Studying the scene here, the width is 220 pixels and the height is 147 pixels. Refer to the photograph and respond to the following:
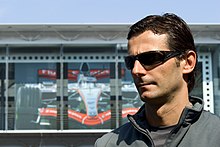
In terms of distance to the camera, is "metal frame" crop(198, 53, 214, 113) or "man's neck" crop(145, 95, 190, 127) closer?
"man's neck" crop(145, 95, 190, 127)

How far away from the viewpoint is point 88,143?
47.2ft

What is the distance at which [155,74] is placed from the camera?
1.78 m

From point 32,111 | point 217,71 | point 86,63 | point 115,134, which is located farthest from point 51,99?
point 115,134

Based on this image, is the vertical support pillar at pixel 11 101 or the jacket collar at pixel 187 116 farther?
the vertical support pillar at pixel 11 101

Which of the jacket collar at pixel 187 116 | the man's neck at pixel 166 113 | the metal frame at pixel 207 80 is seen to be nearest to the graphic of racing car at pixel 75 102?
the metal frame at pixel 207 80

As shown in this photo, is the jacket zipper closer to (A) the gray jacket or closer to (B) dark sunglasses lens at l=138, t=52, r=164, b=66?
(A) the gray jacket

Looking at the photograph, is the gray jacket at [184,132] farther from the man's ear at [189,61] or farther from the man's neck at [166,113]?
the man's ear at [189,61]

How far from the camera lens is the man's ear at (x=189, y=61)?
1.85m

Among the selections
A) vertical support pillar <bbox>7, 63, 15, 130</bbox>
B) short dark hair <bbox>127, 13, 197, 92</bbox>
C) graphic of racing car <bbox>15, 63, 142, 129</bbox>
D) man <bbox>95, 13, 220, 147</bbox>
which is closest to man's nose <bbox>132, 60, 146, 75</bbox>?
man <bbox>95, 13, 220, 147</bbox>

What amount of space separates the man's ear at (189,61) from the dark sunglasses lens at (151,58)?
0.12 metres

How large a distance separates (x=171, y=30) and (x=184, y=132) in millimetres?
422

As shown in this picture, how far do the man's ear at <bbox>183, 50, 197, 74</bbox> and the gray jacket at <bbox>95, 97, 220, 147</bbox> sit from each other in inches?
5.5

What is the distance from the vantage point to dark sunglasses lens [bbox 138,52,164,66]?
1.78 m

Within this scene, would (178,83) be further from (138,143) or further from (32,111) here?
(32,111)
